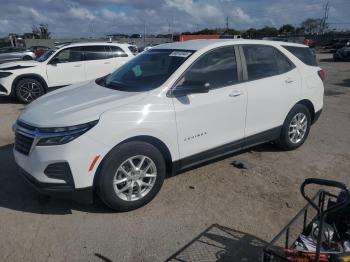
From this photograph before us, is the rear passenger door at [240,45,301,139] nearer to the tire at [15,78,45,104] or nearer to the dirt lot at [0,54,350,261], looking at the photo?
the dirt lot at [0,54,350,261]

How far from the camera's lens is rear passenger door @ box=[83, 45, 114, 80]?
10586 millimetres

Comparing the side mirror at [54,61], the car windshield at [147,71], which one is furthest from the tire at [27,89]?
the car windshield at [147,71]

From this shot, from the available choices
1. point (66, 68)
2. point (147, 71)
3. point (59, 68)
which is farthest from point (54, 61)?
point (147, 71)

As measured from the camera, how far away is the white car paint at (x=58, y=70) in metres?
9.70

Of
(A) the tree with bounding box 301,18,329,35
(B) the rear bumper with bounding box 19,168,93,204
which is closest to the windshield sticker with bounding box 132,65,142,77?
(B) the rear bumper with bounding box 19,168,93,204

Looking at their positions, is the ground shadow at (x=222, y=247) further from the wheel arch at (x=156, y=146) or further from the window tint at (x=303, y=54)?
the window tint at (x=303, y=54)

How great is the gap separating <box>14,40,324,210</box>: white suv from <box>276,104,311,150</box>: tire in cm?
3

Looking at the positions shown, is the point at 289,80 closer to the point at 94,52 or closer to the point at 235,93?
the point at 235,93

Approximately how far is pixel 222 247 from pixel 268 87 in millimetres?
2483

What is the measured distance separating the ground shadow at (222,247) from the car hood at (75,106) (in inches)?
59.8

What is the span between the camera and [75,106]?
3684mm

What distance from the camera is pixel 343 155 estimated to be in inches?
213

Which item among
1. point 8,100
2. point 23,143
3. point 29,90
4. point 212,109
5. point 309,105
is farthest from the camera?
point 8,100

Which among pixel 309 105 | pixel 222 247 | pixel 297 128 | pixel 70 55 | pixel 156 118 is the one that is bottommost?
pixel 222 247
